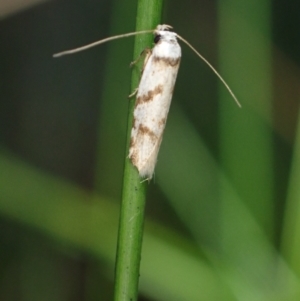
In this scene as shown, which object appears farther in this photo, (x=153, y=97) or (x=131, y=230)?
(x=153, y=97)

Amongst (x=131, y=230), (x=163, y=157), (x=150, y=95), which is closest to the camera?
(x=131, y=230)

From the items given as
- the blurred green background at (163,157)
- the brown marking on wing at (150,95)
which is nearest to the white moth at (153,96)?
the brown marking on wing at (150,95)

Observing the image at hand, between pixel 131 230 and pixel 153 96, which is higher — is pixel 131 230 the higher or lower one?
the lower one

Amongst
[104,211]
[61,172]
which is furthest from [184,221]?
[61,172]

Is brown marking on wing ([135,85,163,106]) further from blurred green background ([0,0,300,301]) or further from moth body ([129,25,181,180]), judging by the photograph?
blurred green background ([0,0,300,301])

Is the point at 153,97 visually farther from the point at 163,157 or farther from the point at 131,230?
the point at 163,157

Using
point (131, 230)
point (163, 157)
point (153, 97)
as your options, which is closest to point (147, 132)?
point (153, 97)

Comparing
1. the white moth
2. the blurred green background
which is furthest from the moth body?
the blurred green background
